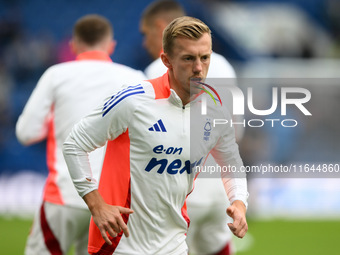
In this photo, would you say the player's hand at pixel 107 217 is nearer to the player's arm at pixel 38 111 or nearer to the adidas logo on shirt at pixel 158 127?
the adidas logo on shirt at pixel 158 127

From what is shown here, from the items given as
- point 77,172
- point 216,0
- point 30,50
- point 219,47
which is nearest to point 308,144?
point 219,47

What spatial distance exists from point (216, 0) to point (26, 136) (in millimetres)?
10529

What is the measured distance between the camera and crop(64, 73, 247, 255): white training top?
338cm

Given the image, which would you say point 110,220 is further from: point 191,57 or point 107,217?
point 191,57

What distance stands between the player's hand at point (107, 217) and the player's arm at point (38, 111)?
177cm

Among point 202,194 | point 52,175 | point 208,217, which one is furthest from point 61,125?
point 208,217

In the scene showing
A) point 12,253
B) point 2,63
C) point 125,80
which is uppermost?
point 125,80

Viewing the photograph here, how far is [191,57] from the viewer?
3307mm

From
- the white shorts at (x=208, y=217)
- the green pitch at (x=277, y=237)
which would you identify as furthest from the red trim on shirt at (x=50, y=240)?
the green pitch at (x=277, y=237)

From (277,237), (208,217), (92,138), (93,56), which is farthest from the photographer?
(277,237)

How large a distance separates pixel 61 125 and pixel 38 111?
7.6 inches

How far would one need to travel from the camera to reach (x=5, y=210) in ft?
34.5

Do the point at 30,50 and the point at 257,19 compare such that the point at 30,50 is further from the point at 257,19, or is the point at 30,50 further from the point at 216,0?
the point at 257,19

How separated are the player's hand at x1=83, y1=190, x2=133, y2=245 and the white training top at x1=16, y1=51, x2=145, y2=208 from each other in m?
1.64
